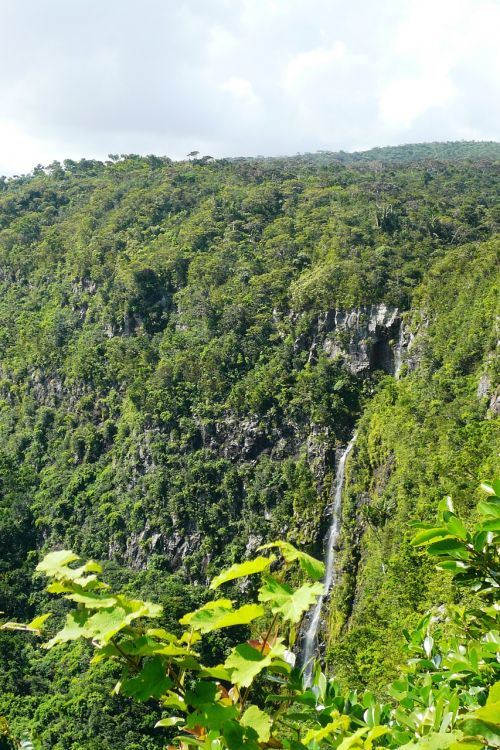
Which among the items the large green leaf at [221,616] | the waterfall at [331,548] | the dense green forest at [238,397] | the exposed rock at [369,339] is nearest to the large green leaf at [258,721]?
the large green leaf at [221,616]

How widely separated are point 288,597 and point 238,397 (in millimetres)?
31632

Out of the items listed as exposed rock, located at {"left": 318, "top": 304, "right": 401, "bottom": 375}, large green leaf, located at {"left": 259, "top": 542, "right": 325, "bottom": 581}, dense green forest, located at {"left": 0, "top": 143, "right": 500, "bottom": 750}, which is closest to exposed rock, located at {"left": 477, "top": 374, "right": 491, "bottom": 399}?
dense green forest, located at {"left": 0, "top": 143, "right": 500, "bottom": 750}

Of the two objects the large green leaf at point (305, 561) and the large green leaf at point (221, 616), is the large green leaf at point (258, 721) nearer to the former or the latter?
the large green leaf at point (221, 616)

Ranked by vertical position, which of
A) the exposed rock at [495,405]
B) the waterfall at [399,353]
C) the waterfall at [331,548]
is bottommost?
the waterfall at [331,548]

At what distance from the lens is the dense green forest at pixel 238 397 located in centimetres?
2381

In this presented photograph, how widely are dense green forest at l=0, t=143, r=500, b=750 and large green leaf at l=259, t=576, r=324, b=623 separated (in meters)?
15.5

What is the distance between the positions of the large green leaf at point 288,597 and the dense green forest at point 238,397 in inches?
611

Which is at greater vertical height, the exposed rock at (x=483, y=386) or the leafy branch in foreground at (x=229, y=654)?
the leafy branch in foreground at (x=229, y=654)

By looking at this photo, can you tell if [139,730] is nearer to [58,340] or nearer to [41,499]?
[41,499]

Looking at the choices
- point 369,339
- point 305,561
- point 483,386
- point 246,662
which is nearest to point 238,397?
point 369,339

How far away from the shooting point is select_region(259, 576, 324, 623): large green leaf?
101cm

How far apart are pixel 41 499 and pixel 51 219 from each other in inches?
1080

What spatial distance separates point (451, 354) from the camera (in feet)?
84.2

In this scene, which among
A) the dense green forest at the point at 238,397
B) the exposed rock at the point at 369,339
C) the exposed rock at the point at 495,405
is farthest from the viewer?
the exposed rock at the point at 369,339
